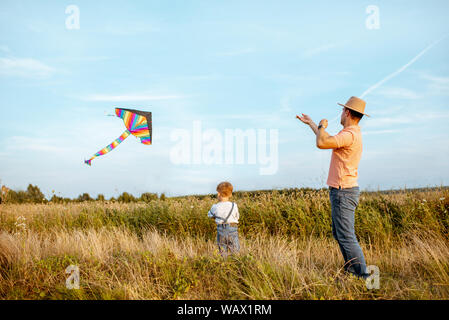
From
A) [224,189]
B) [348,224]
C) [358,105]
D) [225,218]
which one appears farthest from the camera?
[224,189]

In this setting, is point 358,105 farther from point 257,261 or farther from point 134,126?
point 134,126

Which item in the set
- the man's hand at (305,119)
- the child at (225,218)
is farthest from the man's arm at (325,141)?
the child at (225,218)

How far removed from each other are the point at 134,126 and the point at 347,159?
23.0 ft

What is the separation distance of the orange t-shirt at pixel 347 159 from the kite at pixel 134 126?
6.49m

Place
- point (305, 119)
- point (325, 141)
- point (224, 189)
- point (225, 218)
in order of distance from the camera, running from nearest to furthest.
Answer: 1. point (325, 141)
2. point (305, 119)
3. point (225, 218)
4. point (224, 189)

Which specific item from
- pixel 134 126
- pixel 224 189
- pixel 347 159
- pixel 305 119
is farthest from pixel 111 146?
pixel 347 159

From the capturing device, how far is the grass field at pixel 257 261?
3.92m

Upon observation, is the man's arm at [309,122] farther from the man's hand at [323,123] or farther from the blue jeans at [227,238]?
the blue jeans at [227,238]

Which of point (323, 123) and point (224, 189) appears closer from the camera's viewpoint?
point (323, 123)

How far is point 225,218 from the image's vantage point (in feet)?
18.7

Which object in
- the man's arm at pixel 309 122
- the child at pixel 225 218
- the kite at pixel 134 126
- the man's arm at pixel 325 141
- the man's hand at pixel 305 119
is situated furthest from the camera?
the kite at pixel 134 126

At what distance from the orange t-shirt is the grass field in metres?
1.14

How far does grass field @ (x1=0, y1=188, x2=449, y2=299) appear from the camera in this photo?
392 centimetres
